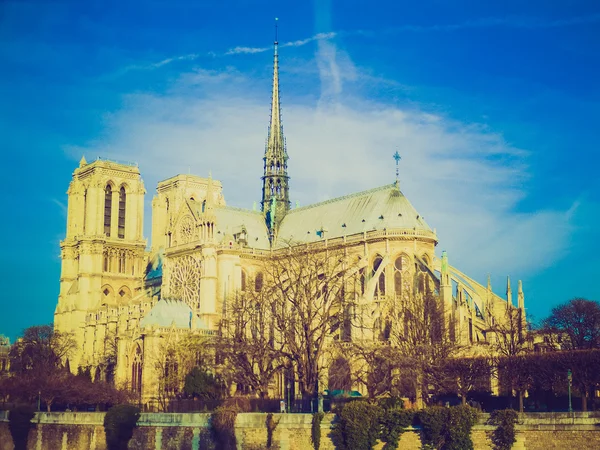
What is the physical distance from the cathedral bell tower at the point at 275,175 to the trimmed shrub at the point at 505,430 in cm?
5055

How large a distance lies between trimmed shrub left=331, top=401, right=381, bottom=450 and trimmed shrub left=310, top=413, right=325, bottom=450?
88cm

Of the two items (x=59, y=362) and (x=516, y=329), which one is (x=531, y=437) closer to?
(x=516, y=329)

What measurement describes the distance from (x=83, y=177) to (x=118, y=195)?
5.13 metres

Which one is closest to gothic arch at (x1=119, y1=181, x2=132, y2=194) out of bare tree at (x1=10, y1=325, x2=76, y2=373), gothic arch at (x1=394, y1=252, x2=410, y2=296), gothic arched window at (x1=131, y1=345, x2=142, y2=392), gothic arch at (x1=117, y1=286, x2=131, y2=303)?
gothic arch at (x1=117, y1=286, x2=131, y2=303)

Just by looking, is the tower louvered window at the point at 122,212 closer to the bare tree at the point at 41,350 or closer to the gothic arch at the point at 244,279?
the bare tree at the point at 41,350

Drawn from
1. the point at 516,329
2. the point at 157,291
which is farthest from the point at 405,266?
the point at 157,291

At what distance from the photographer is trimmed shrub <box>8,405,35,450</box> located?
6259 centimetres

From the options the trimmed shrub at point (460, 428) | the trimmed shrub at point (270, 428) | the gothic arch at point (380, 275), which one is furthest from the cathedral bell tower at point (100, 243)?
the trimmed shrub at point (460, 428)

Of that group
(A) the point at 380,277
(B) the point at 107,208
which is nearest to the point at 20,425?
(A) the point at 380,277

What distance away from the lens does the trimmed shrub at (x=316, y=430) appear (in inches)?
1806

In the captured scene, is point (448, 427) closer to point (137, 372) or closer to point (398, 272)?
point (398, 272)

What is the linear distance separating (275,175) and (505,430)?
177ft

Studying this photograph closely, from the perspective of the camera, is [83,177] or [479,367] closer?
[479,367]

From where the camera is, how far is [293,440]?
153 feet
